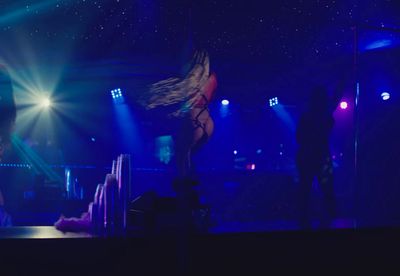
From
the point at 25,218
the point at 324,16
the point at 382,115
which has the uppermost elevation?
the point at 324,16

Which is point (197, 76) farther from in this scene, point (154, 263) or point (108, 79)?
point (108, 79)

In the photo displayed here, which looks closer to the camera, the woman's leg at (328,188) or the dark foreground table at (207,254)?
the dark foreground table at (207,254)

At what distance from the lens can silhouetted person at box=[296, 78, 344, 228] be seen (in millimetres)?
3666

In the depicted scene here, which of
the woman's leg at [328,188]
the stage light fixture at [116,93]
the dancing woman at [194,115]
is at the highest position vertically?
the stage light fixture at [116,93]

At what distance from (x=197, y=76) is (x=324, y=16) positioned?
1.76m

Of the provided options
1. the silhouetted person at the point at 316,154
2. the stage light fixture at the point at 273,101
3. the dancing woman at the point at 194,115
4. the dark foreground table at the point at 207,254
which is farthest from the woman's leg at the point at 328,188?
the stage light fixture at the point at 273,101

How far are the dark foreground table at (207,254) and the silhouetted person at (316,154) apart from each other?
1.59m

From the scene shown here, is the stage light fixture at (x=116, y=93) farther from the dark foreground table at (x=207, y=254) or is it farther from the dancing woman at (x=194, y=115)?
the dark foreground table at (x=207, y=254)

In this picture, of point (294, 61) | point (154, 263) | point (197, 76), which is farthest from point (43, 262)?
point (294, 61)

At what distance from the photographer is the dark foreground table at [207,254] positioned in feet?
5.25

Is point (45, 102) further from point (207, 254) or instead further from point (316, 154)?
point (207, 254)

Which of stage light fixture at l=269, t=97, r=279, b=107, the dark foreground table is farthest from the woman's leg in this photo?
stage light fixture at l=269, t=97, r=279, b=107

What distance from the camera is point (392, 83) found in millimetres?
7707

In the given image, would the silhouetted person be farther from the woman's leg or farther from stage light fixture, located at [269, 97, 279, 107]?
stage light fixture, located at [269, 97, 279, 107]
